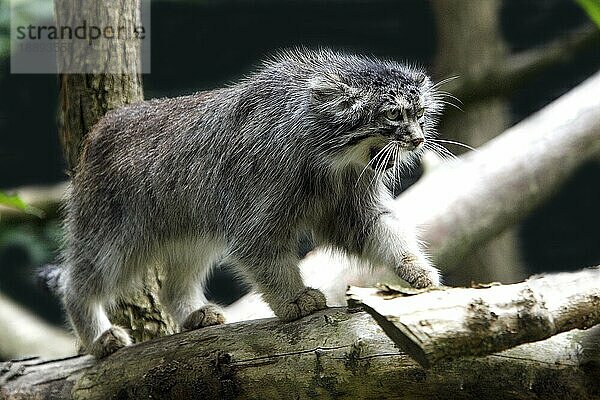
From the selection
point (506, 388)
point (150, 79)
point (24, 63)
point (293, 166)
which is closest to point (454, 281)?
point (150, 79)

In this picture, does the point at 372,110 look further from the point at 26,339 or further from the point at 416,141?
the point at 26,339

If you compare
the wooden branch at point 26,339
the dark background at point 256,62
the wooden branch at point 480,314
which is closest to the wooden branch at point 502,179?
the dark background at point 256,62

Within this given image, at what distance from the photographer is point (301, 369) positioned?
8.52 feet

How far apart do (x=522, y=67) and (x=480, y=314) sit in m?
4.62

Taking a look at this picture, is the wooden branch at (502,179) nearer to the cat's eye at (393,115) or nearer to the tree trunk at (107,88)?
the tree trunk at (107,88)

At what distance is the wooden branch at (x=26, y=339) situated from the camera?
19.0ft

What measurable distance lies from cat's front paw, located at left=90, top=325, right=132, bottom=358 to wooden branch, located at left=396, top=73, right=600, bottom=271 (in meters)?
1.61

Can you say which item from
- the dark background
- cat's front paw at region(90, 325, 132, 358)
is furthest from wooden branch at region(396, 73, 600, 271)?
cat's front paw at region(90, 325, 132, 358)

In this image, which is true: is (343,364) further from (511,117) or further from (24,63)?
(511,117)

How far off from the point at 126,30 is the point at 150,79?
194 cm

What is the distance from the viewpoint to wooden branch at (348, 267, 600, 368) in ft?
6.02

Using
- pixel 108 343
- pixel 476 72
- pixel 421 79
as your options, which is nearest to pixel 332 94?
pixel 421 79

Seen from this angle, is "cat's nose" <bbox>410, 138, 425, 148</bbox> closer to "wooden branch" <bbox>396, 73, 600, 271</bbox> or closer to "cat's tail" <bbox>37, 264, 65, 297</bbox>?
"wooden branch" <bbox>396, 73, 600, 271</bbox>

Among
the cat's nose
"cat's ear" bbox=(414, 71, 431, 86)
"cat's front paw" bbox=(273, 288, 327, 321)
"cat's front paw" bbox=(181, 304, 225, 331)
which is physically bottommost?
"cat's front paw" bbox=(181, 304, 225, 331)
